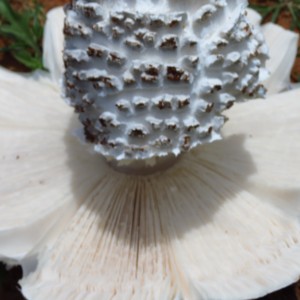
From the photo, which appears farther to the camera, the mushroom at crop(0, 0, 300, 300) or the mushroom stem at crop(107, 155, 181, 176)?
the mushroom stem at crop(107, 155, 181, 176)

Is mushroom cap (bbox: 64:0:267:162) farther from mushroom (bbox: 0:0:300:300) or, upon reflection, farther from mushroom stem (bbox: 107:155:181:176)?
mushroom stem (bbox: 107:155:181:176)

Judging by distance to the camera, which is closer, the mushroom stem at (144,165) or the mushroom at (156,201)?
the mushroom at (156,201)

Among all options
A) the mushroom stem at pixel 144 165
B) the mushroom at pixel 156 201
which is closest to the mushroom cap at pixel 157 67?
the mushroom at pixel 156 201

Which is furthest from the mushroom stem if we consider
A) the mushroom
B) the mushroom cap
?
the mushroom cap

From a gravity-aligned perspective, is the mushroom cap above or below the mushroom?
above

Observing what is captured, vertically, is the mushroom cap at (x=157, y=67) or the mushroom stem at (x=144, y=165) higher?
the mushroom cap at (x=157, y=67)

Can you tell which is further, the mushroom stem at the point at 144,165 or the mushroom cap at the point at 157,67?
the mushroom stem at the point at 144,165

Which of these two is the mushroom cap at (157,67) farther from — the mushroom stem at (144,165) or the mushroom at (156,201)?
the mushroom stem at (144,165)

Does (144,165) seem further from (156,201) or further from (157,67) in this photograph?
(157,67)

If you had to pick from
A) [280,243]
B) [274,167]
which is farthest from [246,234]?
[274,167]
